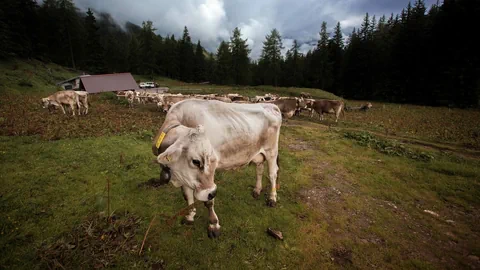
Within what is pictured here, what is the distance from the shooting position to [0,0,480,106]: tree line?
3678cm

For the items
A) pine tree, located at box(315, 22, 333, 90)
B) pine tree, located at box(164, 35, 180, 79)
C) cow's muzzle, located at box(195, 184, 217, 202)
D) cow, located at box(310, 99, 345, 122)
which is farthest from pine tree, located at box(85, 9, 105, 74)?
cow's muzzle, located at box(195, 184, 217, 202)

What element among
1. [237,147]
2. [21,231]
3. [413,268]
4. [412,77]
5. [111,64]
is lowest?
[413,268]

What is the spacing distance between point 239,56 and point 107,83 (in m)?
42.4

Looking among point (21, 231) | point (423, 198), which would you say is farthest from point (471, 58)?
point (21, 231)

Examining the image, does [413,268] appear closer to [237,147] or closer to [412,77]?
[237,147]

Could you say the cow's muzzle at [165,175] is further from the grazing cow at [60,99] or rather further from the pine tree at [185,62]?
the pine tree at [185,62]

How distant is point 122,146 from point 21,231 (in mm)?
5092

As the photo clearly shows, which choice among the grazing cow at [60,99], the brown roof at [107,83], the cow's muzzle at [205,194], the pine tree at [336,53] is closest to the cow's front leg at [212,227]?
the cow's muzzle at [205,194]

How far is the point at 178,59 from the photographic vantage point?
84.4m

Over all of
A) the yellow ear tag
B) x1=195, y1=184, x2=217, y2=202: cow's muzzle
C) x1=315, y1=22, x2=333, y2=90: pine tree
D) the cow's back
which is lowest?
x1=195, y1=184, x2=217, y2=202: cow's muzzle

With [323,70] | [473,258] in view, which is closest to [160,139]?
[473,258]

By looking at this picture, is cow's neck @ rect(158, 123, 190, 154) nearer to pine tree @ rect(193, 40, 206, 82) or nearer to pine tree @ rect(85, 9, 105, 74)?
pine tree @ rect(85, 9, 105, 74)

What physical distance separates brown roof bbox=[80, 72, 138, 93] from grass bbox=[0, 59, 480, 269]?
34.3 metres

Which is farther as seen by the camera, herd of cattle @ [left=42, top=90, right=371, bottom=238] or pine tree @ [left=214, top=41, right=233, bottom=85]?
pine tree @ [left=214, top=41, right=233, bottom=85]
